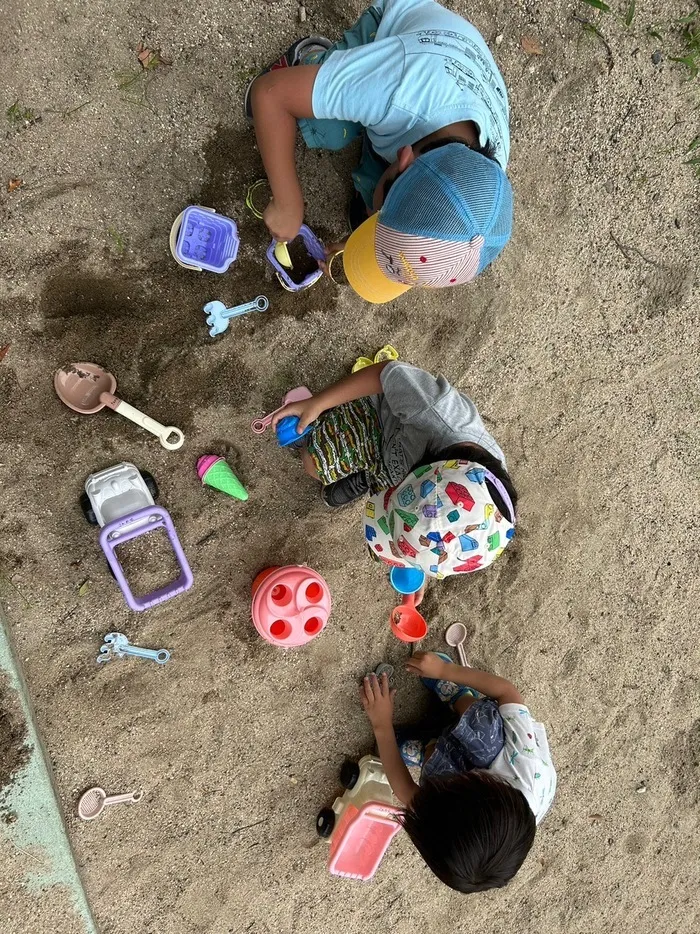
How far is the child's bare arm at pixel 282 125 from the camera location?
3.92 ft

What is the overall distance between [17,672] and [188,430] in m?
0.71

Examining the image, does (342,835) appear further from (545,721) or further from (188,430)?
(188,430)

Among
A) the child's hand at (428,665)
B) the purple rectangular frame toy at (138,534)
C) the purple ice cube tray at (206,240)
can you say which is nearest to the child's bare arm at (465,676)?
the child's hand at (428,665)

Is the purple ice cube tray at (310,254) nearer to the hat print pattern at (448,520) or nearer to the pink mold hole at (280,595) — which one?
the hat print pattern at (448,520)

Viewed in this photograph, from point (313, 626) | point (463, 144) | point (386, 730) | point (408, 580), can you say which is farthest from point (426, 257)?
point (386, 730)

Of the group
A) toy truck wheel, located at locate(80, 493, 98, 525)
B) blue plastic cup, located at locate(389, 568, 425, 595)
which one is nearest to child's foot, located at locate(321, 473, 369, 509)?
blue plastic cup, located at locate(389, 568, 425, 595)

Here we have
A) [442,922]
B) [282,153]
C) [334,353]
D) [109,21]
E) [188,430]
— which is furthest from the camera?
[442,922]

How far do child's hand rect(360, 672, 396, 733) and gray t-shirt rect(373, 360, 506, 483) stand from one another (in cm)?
62

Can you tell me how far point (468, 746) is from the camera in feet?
4.55

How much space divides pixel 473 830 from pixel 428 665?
1.61 ft

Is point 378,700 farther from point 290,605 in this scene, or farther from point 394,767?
point 290,605

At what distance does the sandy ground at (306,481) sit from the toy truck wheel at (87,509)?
0.03 m

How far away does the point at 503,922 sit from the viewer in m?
1.80

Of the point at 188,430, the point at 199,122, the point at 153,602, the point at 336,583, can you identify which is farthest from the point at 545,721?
the point at 199,122
